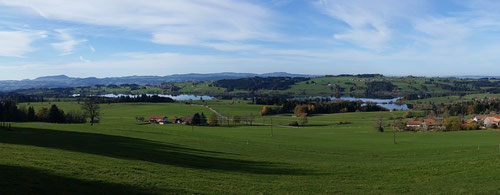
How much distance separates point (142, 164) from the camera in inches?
798

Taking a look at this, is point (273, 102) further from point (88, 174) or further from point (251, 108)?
point (88, 174)

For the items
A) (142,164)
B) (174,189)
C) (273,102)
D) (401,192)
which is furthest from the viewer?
(273,102)

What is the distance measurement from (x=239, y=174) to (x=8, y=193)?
12346 millimetres

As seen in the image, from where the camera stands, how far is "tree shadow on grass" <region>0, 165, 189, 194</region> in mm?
11579

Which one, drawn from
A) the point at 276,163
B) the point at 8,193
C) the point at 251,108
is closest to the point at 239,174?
the point at 276,163

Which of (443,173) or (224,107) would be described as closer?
(443,173)

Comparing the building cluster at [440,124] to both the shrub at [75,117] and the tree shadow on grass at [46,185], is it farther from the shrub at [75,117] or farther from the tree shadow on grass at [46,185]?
the shrub at [75,117]

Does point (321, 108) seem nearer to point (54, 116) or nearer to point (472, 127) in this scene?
point (472, 127)

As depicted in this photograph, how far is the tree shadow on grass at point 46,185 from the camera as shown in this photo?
11.6m

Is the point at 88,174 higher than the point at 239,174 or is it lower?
higher

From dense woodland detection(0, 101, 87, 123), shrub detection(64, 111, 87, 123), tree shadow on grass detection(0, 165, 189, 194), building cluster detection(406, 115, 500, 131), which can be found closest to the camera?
tree shadow on grass detection(0, 165, 189, 194)

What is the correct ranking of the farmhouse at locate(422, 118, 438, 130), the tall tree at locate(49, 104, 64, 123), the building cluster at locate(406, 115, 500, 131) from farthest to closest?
the tall tree at locate(49, 104, 64, 123) → the farmhouse at locate(422, 118, 438, 130) → the building cluster at locate(406, 115, 500, 131)

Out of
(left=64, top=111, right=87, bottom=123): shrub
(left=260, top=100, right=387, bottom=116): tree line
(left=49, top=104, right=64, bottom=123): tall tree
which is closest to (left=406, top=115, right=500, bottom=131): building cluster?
(left=260, top=100, right=387, bottom=116): tree line

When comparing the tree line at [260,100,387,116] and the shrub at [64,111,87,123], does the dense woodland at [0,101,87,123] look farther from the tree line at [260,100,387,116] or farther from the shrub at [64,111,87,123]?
the tree line at [260,100,387,116]
